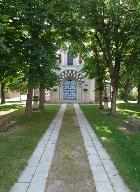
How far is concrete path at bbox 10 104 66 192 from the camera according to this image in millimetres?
8883

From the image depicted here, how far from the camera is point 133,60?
98.2ft

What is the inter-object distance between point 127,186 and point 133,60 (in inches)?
852

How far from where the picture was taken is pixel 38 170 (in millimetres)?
10500

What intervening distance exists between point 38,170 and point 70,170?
2.75 ft

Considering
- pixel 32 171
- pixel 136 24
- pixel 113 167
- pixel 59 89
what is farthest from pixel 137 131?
pixel 59 89

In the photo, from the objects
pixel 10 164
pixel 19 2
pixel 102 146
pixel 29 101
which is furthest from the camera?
pixel 29 101

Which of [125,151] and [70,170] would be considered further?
[125,151]

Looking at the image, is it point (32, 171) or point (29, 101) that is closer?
point (32, 171)

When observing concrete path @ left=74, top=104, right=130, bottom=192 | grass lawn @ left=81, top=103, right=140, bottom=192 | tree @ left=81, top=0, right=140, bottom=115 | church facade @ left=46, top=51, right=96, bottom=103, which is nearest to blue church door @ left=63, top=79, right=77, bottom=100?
church facade @ left=46, top=51, right=96, bottom=103

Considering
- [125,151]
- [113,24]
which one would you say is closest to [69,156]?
[125,151]

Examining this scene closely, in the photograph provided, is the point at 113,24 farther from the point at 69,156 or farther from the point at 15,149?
the point at 69,156

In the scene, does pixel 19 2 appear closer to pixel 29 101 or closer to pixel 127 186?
pixel 29 101

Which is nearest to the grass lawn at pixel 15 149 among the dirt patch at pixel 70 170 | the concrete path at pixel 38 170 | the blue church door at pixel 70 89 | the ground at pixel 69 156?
the ground at pixel 69 156

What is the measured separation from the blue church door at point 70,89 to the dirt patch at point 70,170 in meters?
40.1
